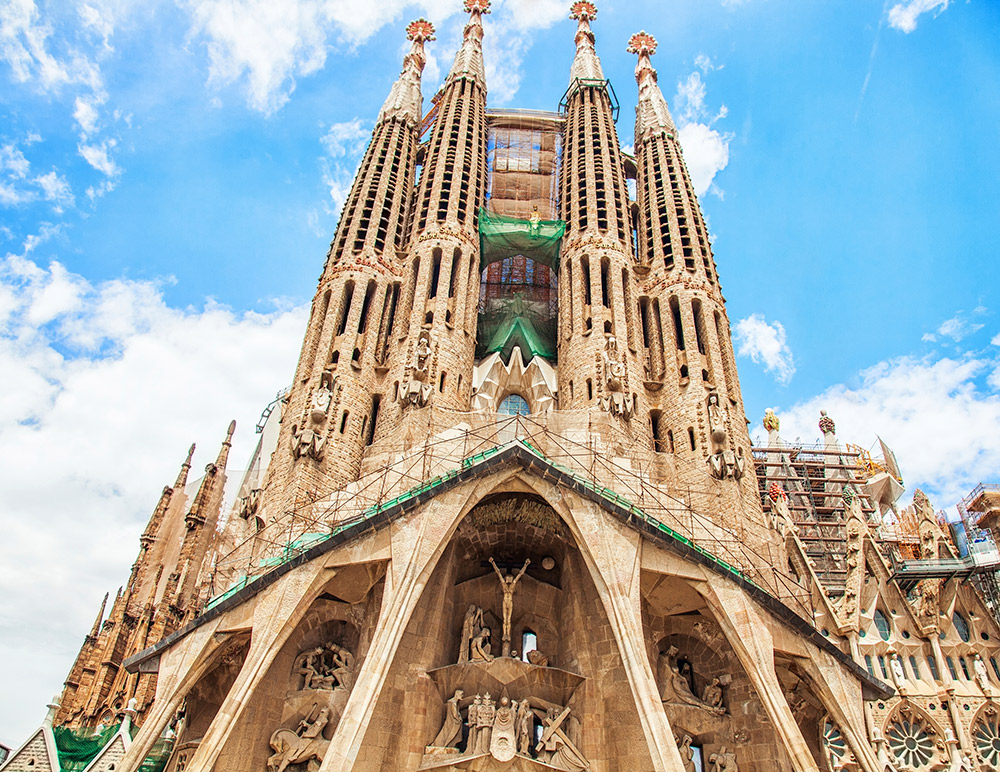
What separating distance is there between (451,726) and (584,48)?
1432 inches

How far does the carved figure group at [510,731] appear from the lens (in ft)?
58.0

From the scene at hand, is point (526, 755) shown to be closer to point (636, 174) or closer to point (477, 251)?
point (477, 251)

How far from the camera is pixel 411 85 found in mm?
38188

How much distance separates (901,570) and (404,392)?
17136 millimetres

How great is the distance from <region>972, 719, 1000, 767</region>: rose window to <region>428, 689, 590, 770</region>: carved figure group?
12.2m

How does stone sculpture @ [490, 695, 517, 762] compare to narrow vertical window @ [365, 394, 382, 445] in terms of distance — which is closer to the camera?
stone sculpture @ [490, 695, 517, 762]

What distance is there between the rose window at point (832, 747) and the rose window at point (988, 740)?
466cm

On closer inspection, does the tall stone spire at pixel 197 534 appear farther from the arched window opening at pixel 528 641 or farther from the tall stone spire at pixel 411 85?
the tall stone spire at pixel 411 85

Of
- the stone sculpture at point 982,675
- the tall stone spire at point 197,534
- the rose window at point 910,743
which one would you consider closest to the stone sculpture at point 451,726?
the tall stone spire at point 197,534

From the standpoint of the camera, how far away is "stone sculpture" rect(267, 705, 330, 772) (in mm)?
17312

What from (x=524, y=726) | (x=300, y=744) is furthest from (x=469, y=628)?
(x=300, y=744)

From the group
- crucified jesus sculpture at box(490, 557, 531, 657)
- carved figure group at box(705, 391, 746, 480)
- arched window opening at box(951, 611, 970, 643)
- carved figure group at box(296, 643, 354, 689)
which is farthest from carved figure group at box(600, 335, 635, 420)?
arched window opening at box(951, 611, 970, 643)

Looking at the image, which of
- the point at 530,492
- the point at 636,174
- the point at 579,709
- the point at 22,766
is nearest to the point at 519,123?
the point at 636,174

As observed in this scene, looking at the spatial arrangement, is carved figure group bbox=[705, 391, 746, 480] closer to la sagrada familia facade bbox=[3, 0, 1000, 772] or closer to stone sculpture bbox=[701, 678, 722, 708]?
la sagrada familia facade bbox=[3, 0, 1000, 772]
